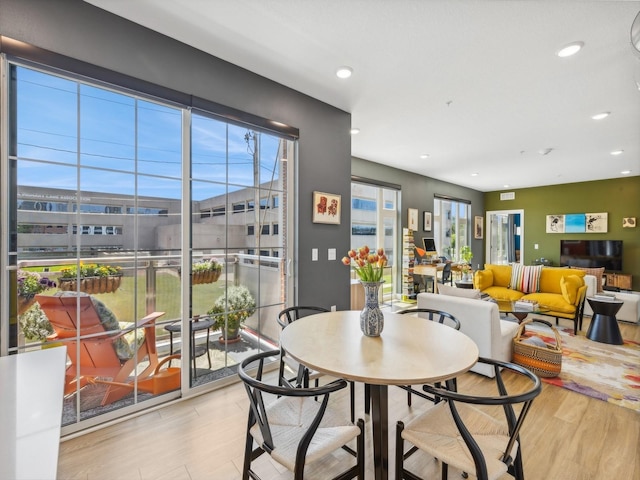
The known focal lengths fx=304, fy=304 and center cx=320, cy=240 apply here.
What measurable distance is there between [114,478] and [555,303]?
528 cm

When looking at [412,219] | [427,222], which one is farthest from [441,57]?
[427,222]

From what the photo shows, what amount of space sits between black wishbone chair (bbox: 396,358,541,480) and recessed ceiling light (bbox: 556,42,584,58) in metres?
2.38

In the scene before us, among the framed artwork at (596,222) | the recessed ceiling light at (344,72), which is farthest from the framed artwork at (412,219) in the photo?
the framed artwork at (596,222)

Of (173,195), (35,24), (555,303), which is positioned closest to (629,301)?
(555,303)

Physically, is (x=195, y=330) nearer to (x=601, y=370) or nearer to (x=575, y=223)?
(x=601, y=370)

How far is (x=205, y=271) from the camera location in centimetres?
254

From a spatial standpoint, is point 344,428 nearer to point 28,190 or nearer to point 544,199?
point 28,190

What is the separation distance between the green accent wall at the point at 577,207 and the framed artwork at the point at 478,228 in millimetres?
514

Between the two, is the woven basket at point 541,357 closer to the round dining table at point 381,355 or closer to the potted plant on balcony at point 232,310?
the round dining table at point 381,355

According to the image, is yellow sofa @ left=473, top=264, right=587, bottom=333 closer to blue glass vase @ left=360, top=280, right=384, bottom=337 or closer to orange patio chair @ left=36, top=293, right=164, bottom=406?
blue glass vase @ left=360, top=280, right=384, bottom=337

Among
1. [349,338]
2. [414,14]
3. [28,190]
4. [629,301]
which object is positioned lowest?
[629,301]

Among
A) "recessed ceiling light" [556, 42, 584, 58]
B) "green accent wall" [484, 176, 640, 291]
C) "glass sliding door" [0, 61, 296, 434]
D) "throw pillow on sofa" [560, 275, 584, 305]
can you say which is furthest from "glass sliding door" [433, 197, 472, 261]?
"glass sliding door" [0, 61, 296, 434]

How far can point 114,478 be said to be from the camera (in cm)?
163

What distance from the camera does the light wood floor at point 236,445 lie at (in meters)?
1.70
